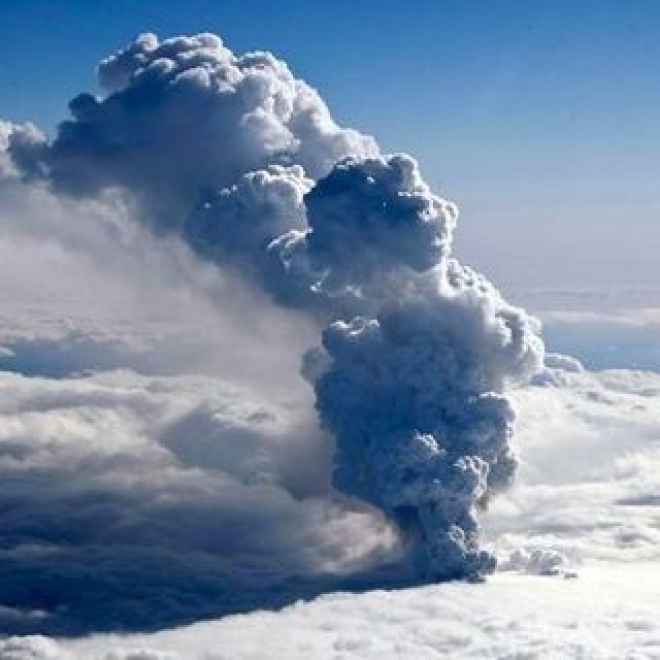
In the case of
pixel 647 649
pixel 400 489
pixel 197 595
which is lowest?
pixel 647 649

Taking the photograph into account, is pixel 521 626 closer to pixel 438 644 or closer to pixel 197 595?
pixel 438 644

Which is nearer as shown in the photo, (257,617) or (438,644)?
(438,644)

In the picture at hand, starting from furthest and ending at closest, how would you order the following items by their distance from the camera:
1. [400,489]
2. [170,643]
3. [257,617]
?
[400,489], [257,617], [170,643]

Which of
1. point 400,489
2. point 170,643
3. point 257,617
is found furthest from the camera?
point 400,489

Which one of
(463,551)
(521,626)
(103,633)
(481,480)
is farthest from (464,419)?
(103,633)

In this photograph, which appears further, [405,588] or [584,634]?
[405,588]

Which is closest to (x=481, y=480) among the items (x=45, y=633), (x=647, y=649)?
(x=647, y=649)

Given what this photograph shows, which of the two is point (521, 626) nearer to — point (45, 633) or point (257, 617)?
point (257, 617)

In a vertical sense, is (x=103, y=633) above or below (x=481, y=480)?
below

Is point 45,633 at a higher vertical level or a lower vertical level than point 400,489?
lower
